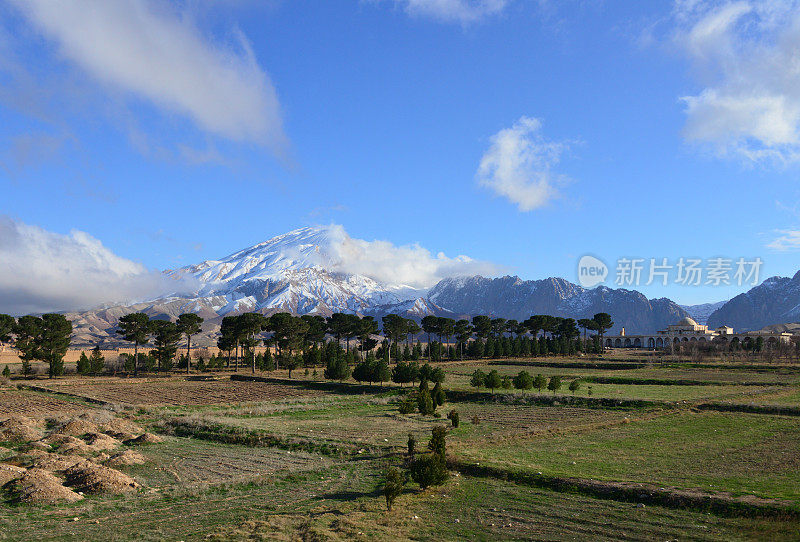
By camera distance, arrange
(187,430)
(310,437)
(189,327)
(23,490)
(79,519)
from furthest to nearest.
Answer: (189,327) → (187,430) → (310,437) → (23,490) → (79,519)

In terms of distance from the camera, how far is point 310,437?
38.8 m

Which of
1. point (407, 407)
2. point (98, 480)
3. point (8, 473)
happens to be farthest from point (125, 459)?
point (407, 407)

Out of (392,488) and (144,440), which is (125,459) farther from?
(392,488)

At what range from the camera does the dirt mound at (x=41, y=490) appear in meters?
24.9

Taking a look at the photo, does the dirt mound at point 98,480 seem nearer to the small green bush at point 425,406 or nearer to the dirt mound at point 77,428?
the dirt mound at point 77,428

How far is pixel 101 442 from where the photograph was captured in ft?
122

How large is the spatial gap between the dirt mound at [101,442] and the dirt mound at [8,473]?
Result: 24.0 ft

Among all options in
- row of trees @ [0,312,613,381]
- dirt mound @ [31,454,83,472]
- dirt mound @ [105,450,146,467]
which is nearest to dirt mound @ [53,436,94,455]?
dirt mound @ [31,454,83,472]

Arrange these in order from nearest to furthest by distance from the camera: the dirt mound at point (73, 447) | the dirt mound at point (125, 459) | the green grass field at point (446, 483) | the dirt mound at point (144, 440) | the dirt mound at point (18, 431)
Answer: the green grass field at point (446, 483), the dirt mound at point (125, 459), the dirt mound at point (73, 447), the dirt mound at point (18, 431), the dirt mound at point (144, 440)

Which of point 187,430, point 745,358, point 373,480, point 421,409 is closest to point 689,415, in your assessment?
point 421,409

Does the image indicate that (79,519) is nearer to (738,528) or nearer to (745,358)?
(738,528)

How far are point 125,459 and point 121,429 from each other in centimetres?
1158

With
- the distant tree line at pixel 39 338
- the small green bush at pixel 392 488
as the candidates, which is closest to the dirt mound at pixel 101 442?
the small green bush at pixel 392 488

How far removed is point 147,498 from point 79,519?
10.8ft
